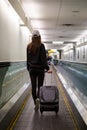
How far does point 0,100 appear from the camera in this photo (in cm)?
457

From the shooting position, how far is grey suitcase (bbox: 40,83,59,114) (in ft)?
18.0

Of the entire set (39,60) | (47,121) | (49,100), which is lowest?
(47,121)

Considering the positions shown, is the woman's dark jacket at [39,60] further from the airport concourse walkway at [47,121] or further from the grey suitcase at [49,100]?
the airport concourse walkway at [47,121]

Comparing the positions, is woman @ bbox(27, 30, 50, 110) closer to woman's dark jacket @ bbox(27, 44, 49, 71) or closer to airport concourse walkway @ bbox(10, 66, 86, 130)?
woman's dark jacket @ bbox(27, 44, 49, 71)

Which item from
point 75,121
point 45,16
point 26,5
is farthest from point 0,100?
point 45,16

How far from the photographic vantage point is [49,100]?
552 cm

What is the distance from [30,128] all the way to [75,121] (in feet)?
3.15

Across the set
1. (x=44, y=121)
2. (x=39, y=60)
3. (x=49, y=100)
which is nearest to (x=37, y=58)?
(x=39, y=60)

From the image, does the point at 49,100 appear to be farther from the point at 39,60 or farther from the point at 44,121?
the point at 39,60

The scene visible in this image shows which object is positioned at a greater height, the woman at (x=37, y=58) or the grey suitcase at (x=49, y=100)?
the woman at (x=37, y=58)

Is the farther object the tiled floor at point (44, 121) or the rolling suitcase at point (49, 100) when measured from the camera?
the rolling suitcase at point (49, 100)

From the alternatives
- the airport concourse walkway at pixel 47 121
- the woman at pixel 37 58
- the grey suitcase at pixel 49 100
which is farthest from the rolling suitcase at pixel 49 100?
the woman at pixel 37 58

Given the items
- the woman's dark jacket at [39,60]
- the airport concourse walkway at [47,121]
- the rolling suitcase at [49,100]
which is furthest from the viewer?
the woman's dark jacket at [39,60]

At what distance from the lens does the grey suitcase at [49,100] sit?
5.49 metres
